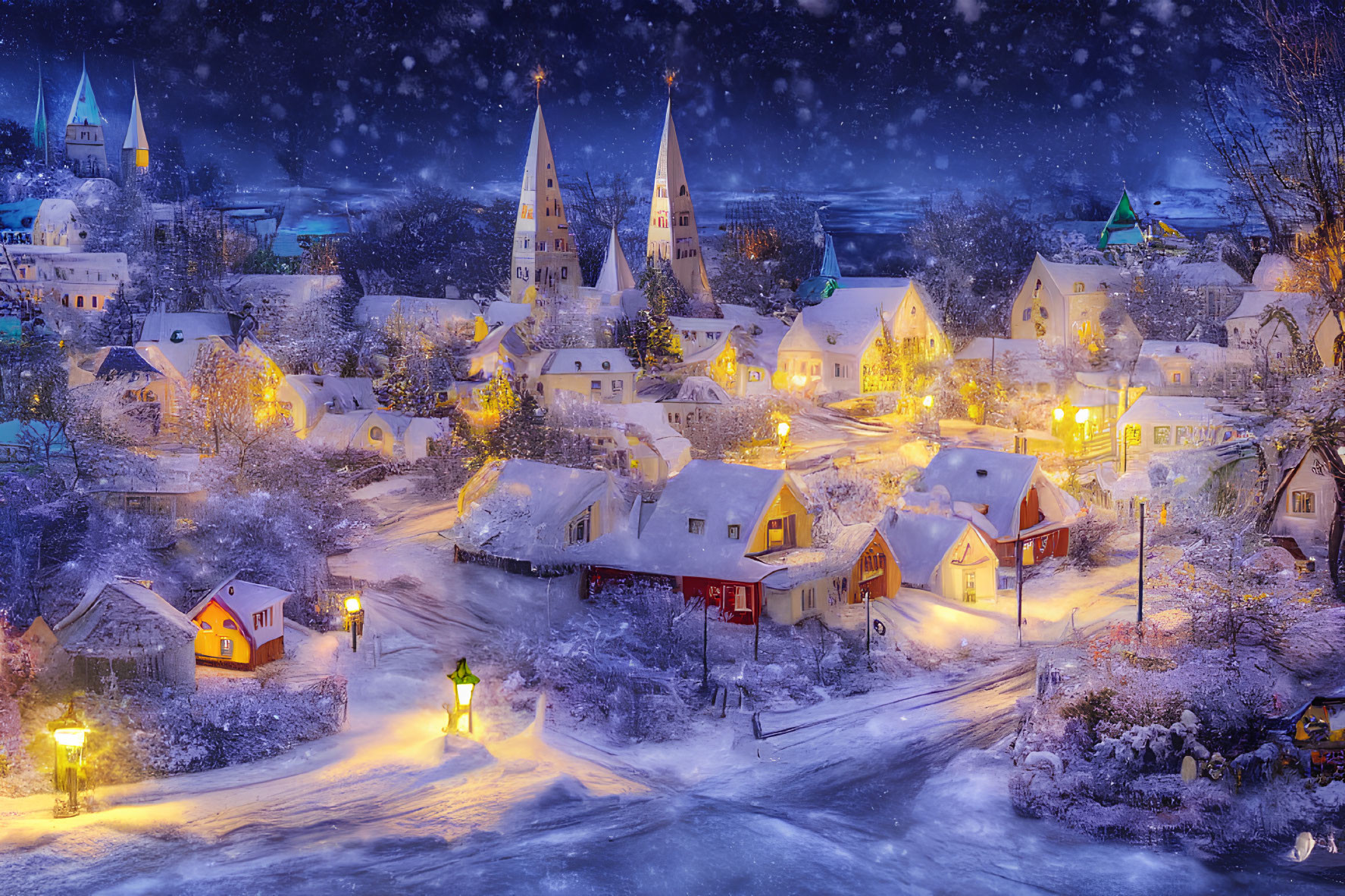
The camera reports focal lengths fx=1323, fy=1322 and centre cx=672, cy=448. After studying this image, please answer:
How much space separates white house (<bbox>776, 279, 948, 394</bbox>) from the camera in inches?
1693

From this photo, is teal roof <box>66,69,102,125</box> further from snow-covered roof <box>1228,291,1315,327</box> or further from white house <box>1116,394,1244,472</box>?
snow-covered roof <box>1228,291,1315,327</box>

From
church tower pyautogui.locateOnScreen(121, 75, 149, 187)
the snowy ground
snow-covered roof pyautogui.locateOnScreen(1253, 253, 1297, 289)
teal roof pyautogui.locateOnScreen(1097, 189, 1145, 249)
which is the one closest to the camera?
the snowy ground

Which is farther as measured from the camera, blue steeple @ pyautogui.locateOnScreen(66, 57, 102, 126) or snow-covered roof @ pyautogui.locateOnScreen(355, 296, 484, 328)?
snow-covered roof @ pyautogui.locateOnScreen(355, 296, 484, 328)

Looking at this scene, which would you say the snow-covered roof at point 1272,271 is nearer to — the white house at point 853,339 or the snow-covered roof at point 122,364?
the white house at point 853,339

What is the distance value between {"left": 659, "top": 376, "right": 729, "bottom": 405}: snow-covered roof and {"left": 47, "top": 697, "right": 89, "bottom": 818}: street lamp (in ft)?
72.6

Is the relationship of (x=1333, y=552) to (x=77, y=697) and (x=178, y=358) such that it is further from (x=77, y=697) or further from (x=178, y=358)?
(x=178, y=358)

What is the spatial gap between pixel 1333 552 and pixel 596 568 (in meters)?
14.7

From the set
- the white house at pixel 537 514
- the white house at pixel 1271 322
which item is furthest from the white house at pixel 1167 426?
the white house at pixel 537 514

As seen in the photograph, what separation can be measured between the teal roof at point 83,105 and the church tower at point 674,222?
61.0 ft

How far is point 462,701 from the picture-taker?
20.0 m

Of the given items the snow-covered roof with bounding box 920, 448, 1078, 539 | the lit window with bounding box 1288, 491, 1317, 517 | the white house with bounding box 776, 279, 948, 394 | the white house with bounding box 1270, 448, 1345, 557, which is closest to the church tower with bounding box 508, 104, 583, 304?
the white house with bounding box 776, 279, 948, 394

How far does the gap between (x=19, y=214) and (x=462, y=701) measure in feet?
76.5

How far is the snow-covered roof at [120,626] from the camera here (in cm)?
2053

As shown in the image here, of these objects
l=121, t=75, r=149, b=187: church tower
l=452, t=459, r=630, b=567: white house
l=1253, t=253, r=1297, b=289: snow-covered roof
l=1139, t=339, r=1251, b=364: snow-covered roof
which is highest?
l=121, t=75, r=149, b=187: church tower
